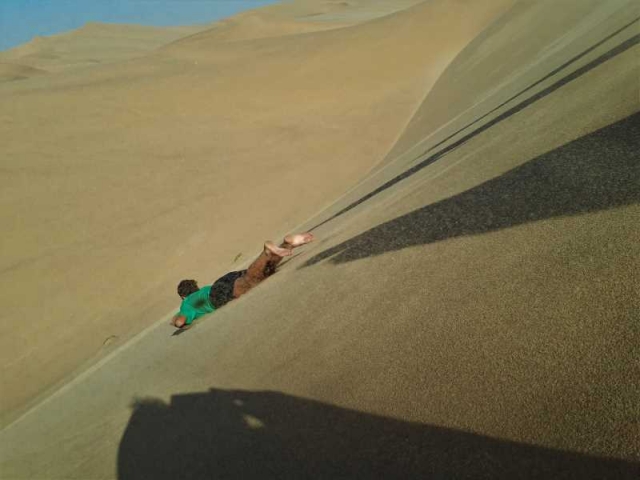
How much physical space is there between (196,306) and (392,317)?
7.00 feet

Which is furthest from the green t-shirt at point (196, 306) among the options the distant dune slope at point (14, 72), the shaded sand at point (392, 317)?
the distant dune slope at point (14, 72)

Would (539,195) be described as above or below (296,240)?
below

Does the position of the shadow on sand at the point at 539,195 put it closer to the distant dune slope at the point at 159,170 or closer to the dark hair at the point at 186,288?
the dark hair at the point at 186,288

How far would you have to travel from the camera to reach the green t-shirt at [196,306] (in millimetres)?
3678

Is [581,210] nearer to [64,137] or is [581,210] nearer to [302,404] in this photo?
[302,404]

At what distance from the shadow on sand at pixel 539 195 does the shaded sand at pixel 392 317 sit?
0.01 m

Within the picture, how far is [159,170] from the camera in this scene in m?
8.23

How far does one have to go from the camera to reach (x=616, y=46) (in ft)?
12.7

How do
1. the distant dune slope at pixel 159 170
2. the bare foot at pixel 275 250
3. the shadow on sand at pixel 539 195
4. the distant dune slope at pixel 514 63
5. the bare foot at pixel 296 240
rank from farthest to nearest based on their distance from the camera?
the distant dune slope at pixel 159 170
the distant dune slope at pixel 514 63
the bare foot at pixel 296 240
the bare foot at pixel 275 250
the shadow on sand at pixel 539 195

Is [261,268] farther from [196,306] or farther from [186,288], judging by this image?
[186,288]

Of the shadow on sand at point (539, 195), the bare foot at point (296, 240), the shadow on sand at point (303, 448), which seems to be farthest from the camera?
the bare foot at point (296, 240)

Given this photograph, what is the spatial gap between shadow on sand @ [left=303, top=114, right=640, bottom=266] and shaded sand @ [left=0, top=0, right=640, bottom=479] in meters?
0.01

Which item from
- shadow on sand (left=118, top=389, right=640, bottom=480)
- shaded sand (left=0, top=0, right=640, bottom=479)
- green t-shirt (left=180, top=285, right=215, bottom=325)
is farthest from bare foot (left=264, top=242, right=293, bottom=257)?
shadow on sand (left=118, top=389, right=640, bottom=480)

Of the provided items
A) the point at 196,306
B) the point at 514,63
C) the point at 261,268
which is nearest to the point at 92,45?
the point at 514,63
